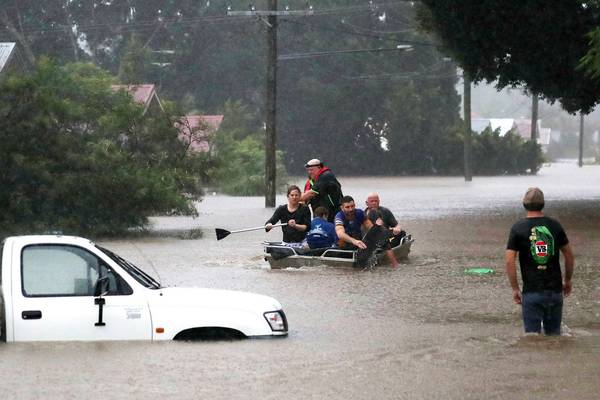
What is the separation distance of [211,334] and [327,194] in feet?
32.9

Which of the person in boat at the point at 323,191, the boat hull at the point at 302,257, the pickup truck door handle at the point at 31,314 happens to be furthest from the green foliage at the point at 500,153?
the pickup truck door handle at the point at 31,314

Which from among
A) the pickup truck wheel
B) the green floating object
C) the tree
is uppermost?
the tree

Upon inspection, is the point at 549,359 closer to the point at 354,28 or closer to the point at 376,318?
the point at 376,318

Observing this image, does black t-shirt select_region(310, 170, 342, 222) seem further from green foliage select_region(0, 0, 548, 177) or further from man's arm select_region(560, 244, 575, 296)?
green foliage select_region(0, 0, 548, 177)

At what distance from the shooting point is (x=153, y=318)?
11.4 metres

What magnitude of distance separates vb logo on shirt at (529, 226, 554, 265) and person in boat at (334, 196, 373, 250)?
8376 mm

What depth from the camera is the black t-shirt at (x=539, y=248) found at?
11398 millimetres

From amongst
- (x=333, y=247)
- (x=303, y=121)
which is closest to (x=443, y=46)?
(x=333, y=247)

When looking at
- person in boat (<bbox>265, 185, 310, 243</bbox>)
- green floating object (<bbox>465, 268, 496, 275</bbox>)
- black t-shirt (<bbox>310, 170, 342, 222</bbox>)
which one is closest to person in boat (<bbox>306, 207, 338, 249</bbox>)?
person in boat (<bbox>265, 185, 310, 243</bbox>)

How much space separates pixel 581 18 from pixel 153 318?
25.0m

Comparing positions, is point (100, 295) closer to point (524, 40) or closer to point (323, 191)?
point (323, 191)

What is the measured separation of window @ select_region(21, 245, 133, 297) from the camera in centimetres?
1139

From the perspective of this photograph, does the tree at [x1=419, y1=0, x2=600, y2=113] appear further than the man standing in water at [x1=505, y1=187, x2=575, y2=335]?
Yes

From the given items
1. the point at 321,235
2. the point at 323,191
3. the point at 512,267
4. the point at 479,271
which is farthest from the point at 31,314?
the point at 323,191
